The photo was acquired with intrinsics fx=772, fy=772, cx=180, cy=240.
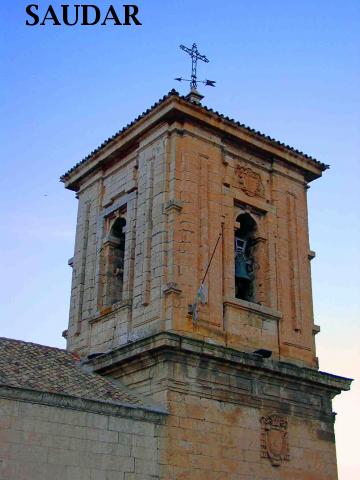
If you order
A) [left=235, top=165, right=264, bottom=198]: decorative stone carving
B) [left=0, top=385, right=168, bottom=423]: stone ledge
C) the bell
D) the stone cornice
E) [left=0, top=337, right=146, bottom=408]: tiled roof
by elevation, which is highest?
the stone cornice

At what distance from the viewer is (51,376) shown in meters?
13.9

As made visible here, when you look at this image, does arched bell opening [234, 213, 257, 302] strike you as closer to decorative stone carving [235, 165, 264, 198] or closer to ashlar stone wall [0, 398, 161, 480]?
decorative stone carving [235, 165, 264, 198]

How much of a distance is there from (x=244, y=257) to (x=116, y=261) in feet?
9.34

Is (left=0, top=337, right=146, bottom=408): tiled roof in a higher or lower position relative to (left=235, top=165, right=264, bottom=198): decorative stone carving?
lower

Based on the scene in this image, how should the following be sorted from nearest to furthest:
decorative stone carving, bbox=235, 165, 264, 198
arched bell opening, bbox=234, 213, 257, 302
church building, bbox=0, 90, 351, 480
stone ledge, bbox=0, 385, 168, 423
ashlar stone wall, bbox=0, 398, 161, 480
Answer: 1. ashlar stone wall, bbox=0, 398, 161, 480
2. stone ledge, bbox=0, 385, 168, 423
3. church building, bbox=0, 90, 351, 480
4. arched bell opening, bbox=234, 213, 257, 302
5. decorative stone carving, bbox=235, 165, 264, 198

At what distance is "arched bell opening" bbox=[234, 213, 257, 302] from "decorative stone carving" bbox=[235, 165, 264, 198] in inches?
22.7

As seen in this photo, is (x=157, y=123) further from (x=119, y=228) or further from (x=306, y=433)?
(x=306, y=433)

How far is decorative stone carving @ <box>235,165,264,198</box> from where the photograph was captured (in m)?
17.0

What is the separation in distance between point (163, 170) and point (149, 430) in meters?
5.45

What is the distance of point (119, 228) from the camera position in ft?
57.3

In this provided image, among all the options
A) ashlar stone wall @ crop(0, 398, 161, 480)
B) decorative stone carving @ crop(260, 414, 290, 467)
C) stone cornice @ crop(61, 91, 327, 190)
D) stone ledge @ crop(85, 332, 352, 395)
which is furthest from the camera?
stone cornice @ crop(61, 91, 327, 190)

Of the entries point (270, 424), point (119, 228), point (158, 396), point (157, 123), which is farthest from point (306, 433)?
point (157, 123)

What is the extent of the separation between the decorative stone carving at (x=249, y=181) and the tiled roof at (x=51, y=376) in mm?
5255

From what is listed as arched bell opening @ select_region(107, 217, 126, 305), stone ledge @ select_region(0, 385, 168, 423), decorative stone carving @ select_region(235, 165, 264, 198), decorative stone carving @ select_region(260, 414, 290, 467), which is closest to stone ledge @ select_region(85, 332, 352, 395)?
decorative stone carving @ select_region(260, 414, 290, 467)
